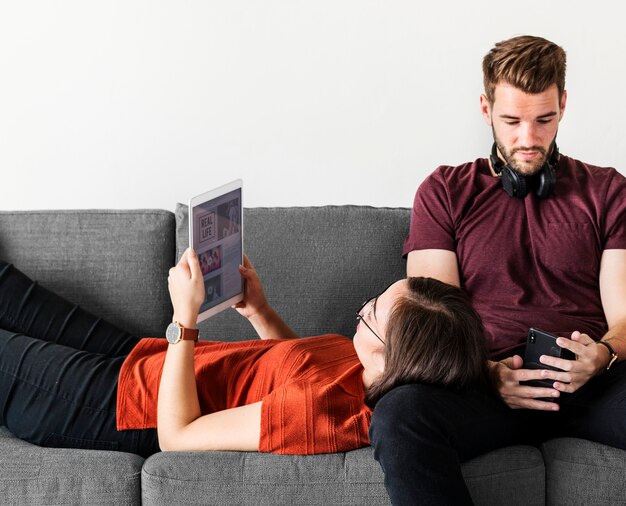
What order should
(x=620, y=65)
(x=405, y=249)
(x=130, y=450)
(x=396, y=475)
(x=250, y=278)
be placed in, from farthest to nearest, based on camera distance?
(x=620, y=65)
(x=405, y=249)
(x=250, y=278)
(x=130, y=450)
(x=396, y=475)

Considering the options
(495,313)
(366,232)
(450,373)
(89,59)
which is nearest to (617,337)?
(495,313)

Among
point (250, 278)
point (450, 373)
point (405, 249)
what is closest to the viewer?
point (450, 373)

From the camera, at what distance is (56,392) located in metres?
2.02

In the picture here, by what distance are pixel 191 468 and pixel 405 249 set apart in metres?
0.83

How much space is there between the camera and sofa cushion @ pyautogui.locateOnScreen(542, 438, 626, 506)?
1.89 metres

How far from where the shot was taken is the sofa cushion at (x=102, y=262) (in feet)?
8.15

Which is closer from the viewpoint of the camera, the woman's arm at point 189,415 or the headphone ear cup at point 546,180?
the woman's arm at point 189,415

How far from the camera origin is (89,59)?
2.96 m

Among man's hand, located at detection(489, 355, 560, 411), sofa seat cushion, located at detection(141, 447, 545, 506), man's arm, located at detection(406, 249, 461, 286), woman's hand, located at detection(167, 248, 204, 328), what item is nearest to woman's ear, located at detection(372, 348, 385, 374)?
sofa seat cushion, located at detection(141, 447, 545, 506)

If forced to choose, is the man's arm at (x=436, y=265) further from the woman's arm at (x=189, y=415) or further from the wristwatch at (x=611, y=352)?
the woman's arm at (x=189, y=415)

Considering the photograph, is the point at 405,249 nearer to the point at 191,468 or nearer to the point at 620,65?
the point at 191,468

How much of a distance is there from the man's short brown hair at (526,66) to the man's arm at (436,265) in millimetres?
389

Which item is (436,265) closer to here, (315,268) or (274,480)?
(315,268)

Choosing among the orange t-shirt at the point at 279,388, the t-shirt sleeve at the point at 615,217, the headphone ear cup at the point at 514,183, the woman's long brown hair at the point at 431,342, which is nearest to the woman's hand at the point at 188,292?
the orange t-shirt at the point at 279,388
